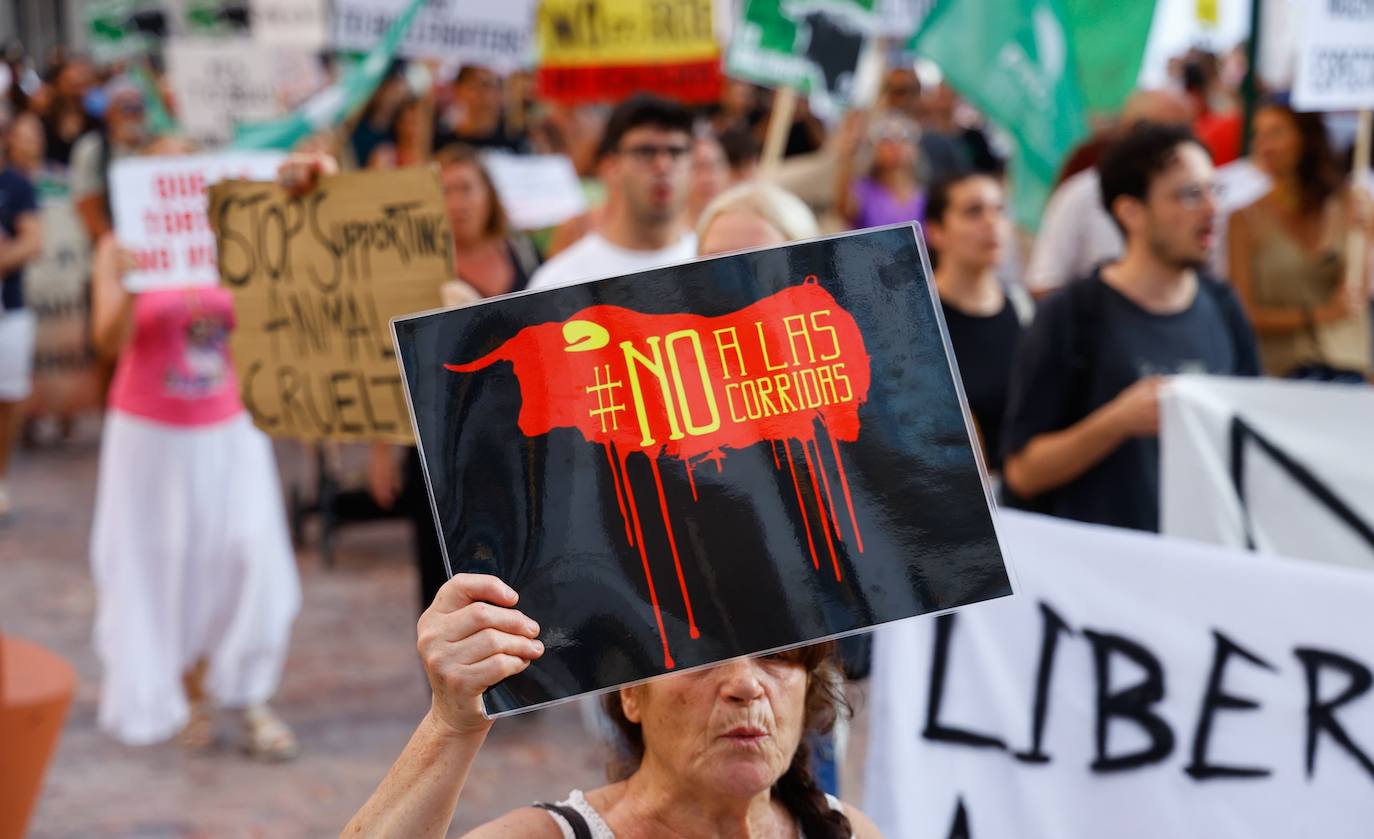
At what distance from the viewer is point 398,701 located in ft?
20.9

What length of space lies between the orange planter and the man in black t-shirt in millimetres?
2459

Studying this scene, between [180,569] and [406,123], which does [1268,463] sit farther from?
[406,123]

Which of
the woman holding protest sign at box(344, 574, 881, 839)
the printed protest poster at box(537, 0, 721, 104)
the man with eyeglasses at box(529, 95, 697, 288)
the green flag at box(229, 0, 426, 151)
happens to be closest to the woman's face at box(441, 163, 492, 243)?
the green flag at box(229, 0, 426, 151)

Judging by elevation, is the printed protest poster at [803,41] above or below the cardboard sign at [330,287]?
above

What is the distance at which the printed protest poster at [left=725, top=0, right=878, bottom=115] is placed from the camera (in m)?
6.55

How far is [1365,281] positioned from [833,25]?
2210mm

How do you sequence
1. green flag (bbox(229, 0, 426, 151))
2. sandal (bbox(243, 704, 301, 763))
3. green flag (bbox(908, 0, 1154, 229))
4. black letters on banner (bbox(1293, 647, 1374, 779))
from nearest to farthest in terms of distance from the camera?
1. black letters on banner (bbox(1293, 647, 1374, 779))
2. green flag (bbox(229, 0, 426, 151))
3. sandal (bbox(243, 704, 301, 763))
4. green flag (bbox(908, 0, 1154, 229))

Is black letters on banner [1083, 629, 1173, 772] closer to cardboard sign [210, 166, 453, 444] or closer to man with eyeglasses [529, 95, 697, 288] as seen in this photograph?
cardboard sign [210, 166, 453, 444]

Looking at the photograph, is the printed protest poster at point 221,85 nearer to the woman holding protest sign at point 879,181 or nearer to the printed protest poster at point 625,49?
the printed protest poster at point 625,49

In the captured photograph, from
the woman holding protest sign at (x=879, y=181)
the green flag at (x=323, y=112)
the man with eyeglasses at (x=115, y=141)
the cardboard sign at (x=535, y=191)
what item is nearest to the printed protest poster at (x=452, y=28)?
the cardboard sign at (x=535, y=191)

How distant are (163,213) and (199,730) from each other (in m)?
1.96

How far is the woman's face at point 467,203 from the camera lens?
19.5 ft

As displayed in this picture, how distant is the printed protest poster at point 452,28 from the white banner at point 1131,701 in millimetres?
4578

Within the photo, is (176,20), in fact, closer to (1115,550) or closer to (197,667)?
(197,667)
